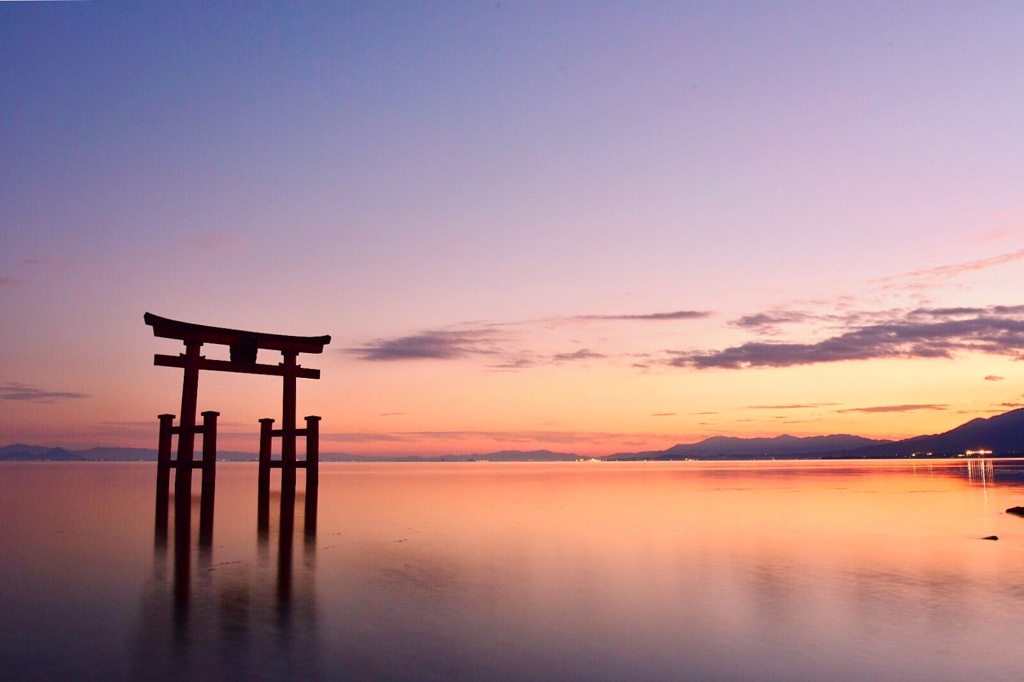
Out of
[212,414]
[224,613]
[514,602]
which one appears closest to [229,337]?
[212,414]

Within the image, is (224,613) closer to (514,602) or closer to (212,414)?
(514,602)

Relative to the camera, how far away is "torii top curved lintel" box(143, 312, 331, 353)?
72.7ft

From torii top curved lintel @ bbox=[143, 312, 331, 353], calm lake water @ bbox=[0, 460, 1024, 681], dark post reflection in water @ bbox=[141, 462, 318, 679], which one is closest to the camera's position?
dark post reflection in water @ bbox=[141, 462, 318, 679]

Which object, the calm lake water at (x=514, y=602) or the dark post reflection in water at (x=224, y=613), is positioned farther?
the calm lake water at (x=514, y=602)

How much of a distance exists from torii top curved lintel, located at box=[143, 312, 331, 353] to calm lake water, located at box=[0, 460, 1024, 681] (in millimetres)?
5521

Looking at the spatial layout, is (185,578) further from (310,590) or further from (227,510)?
(227,510)

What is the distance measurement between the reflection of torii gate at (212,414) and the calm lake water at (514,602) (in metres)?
2.76

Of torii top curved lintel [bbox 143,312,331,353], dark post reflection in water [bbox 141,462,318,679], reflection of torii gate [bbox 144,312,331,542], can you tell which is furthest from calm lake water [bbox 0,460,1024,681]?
torii top curved lintel [bbox 143,312,331,353]

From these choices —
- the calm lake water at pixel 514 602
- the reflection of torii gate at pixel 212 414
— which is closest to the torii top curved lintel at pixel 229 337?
the reflection of torii gate at pixel 212 414

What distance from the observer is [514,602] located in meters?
A: 10.8

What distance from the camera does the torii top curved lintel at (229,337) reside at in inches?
872

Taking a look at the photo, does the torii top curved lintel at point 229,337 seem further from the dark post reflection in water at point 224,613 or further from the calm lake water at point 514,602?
the dark post reflection in water at point 224,613

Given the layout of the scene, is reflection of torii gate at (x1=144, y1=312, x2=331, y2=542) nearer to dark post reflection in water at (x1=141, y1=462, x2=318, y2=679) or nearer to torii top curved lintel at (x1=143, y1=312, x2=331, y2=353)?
torii top curved lintel at (x1=143, y1=312, x2=331, y2=353)

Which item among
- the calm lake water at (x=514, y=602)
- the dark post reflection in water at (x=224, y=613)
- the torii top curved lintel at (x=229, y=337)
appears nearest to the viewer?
the dark post reflection in water at (x=224, y=613)
